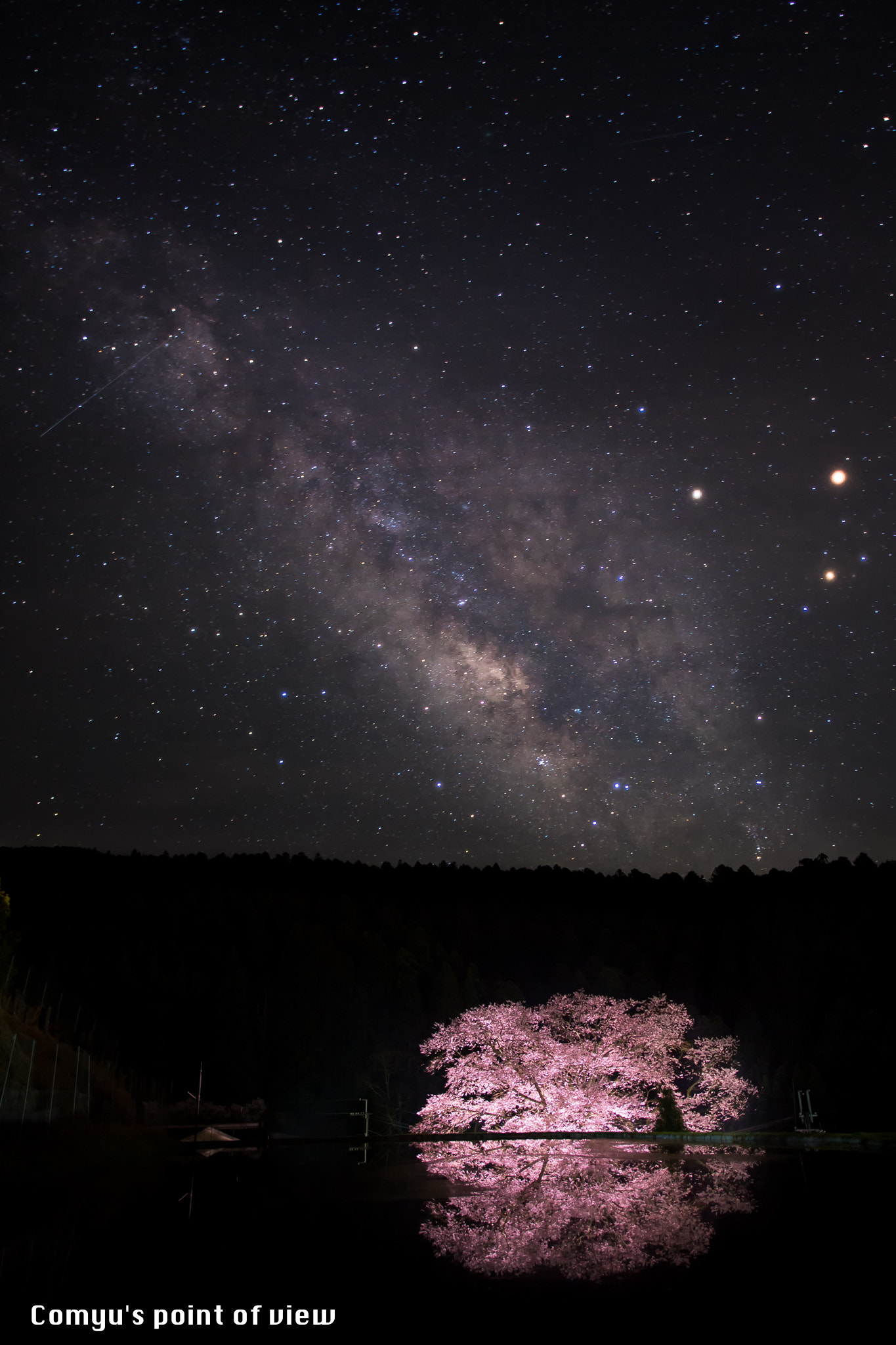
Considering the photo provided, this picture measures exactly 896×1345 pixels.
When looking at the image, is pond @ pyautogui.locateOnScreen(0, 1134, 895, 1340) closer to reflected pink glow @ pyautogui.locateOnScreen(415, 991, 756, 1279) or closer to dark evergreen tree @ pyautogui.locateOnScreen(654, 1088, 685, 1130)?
reflected pink glow @ pyautogui.locateOnScreen(415, 991, 756, 1279)

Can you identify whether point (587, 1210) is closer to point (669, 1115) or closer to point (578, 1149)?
point (578, 1149)

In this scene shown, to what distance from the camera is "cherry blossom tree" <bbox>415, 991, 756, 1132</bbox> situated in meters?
29.3

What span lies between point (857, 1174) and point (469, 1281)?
12491mm

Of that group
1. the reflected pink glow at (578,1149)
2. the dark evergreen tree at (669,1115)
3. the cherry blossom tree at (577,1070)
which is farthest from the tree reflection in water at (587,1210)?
the cherry blossom tree at (577,1070)

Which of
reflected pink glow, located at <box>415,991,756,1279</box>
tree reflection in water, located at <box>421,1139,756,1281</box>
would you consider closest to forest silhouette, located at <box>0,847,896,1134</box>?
reflected pink glow, located at <box>415,991,756,1279</box>

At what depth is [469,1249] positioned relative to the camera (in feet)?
32.2

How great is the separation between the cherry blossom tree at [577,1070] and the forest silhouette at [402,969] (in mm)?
8094

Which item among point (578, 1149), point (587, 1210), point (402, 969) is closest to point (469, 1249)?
point (587, 1210)

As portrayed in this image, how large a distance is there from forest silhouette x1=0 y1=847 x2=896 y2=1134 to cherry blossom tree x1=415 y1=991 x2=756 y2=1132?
8.09m

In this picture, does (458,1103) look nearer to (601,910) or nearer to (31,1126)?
(31,1126)

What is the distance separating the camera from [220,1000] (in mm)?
49938

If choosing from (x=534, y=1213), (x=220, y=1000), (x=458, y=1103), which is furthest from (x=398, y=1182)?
(x=220, y=1000)

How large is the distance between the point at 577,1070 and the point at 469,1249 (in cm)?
2145

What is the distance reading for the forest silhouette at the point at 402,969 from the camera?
45406 millimetres
